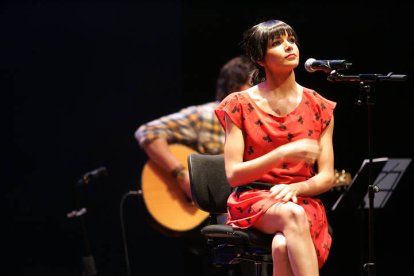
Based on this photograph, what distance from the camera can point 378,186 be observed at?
435 cm

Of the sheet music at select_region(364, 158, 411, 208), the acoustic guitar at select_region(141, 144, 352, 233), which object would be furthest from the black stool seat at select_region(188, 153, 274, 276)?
the acoustic guitar at select_region(141, 144, 352, 233)

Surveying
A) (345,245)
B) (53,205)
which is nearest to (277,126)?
(345,245)

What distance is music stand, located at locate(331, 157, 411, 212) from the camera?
4176 millimetres

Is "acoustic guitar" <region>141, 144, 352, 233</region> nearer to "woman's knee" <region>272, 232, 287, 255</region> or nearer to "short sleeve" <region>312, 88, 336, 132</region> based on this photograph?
"short sleeve" <region>312, 88, 336, 132</region>

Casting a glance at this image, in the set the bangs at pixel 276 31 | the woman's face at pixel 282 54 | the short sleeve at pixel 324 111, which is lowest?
the short sleeve at pixel 324 111

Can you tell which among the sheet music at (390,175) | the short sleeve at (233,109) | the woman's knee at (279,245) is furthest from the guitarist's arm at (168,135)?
the woman's knee at (279,245)

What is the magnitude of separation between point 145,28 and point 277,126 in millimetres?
3023

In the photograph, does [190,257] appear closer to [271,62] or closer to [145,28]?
[145,28]

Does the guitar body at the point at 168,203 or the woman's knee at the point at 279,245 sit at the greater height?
the woman's knee at the point at 279,245

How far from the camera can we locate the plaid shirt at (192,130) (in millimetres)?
5180

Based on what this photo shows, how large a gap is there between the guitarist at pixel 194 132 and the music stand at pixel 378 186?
3.72 ft

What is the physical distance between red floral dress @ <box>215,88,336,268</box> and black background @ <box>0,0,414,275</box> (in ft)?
7.90

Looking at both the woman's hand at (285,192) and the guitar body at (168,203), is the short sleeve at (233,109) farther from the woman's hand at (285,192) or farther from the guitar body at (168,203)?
the guitar body at (168,203)

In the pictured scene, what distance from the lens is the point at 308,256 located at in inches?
116
